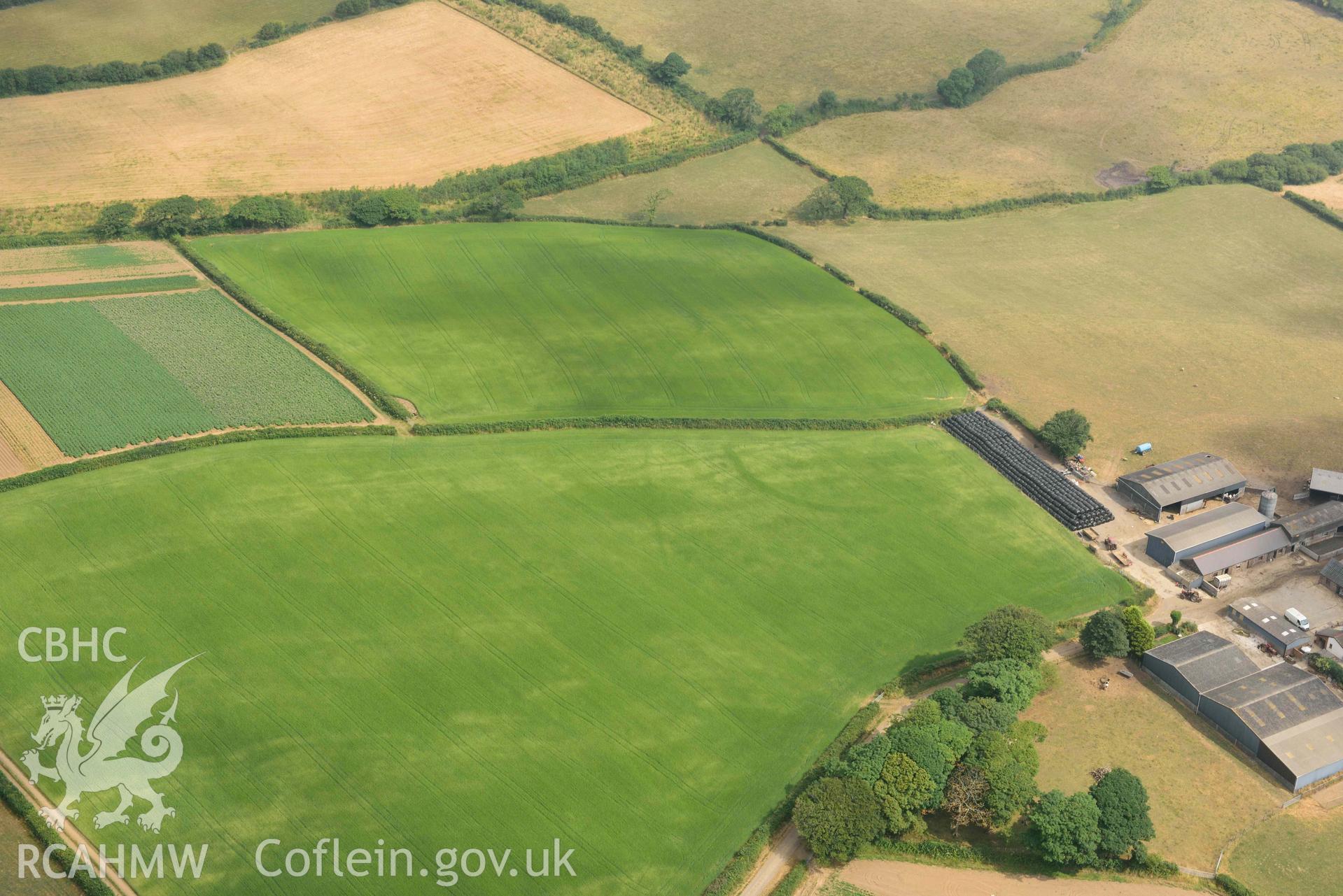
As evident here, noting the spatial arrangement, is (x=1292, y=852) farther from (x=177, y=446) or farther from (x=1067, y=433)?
(x=177, y=446)

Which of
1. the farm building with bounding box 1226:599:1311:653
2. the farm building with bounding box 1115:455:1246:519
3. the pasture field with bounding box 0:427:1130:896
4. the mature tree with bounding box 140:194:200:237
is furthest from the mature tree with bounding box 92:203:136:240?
the farm building with bounding box 1226:599:1311:653

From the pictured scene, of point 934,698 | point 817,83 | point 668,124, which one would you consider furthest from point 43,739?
point 817,83

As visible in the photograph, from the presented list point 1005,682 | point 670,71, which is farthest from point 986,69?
point 1005,682

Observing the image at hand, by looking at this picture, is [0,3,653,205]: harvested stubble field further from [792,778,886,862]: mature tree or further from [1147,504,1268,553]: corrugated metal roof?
[792,778,886,862]: mature tree

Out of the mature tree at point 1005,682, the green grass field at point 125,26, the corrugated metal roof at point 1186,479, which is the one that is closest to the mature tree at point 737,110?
the green grass field at point 125,26

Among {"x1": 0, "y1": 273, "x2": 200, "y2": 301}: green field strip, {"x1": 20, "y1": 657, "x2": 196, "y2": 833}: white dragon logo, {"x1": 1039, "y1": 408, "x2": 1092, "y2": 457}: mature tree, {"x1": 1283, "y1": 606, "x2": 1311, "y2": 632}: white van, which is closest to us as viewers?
{"x1": 20, "y1": 657, "x2": 196, "y2": 833}: white dragon logo

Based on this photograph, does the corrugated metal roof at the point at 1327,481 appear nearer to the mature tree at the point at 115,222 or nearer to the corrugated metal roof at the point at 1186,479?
the corrugated metal roof at the point at 1186,479
